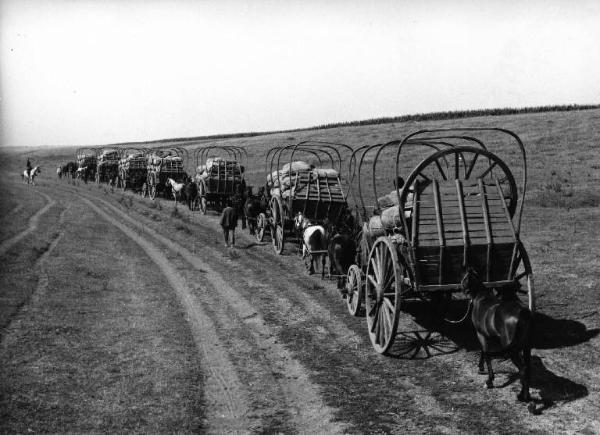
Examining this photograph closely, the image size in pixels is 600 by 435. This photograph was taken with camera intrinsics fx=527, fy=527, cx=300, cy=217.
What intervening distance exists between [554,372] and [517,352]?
1.57 m

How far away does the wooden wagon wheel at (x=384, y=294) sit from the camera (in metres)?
8.12

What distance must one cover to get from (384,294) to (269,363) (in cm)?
218

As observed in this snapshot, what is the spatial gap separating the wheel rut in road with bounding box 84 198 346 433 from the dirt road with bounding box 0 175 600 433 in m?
0.03

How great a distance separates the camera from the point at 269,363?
8.41 m

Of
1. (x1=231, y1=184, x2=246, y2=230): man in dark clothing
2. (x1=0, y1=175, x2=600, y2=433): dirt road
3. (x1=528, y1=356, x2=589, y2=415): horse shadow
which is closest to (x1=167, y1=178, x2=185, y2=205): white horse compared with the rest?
(x1=231, y1=184, x2=246, y2=230): man in dark clothing

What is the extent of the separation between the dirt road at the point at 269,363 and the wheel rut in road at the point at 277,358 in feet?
0.09

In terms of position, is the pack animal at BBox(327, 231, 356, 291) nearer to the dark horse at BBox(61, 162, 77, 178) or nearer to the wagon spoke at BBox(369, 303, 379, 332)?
the wagon spoke at BBox(369, 303, 379, 332)

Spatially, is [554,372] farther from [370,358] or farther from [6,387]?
[6,387]

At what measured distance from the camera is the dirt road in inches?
255

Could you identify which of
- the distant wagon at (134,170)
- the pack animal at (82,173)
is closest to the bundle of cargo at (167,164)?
the distant wagon at (134,170)

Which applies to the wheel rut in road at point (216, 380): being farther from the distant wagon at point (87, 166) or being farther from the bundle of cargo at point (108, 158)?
the distant wagon at point (87, 166)

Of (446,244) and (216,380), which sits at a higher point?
(446,244)

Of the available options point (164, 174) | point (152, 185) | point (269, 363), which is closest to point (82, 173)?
point (152, 185)

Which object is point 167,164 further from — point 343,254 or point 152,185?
point 343,254
